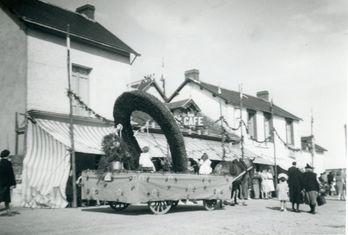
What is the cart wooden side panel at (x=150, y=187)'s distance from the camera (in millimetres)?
11594

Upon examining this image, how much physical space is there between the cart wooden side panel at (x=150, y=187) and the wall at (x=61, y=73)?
17.9 feet

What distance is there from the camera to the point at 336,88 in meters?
11.2

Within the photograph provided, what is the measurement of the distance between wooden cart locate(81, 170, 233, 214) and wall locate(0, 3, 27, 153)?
5.40m

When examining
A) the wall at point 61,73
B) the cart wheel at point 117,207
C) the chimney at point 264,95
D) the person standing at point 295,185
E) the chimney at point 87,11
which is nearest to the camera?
the cart wheel at point 117,207

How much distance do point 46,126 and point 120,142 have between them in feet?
14.9

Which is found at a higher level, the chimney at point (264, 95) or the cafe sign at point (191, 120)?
the chimney at point (264, 95)

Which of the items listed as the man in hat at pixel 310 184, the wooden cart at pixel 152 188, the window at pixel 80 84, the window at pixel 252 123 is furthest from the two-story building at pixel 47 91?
the window at pixel 252 123

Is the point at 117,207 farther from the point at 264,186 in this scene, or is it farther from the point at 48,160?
the point at 264,186

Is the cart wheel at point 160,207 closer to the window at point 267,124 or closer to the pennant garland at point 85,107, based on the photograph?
the pennant garland at point 85,107

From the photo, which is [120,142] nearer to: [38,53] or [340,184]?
[38,53]

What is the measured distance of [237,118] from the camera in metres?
29.3

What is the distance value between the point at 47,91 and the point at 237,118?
49.8ft

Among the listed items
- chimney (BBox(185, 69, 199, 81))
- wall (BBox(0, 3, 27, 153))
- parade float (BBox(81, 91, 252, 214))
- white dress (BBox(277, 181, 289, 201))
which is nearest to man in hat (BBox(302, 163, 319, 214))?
white dress (BBox(277, 181, 289, 201))

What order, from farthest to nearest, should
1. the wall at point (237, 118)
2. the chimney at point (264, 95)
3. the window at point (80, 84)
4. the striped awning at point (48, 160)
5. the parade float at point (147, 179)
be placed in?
the chimney at point (264, 95)
the wall at point (237, 118)
the window at point (80, 84)
the striped awning at point (48, 160)
the parade float at point (147, 179)
